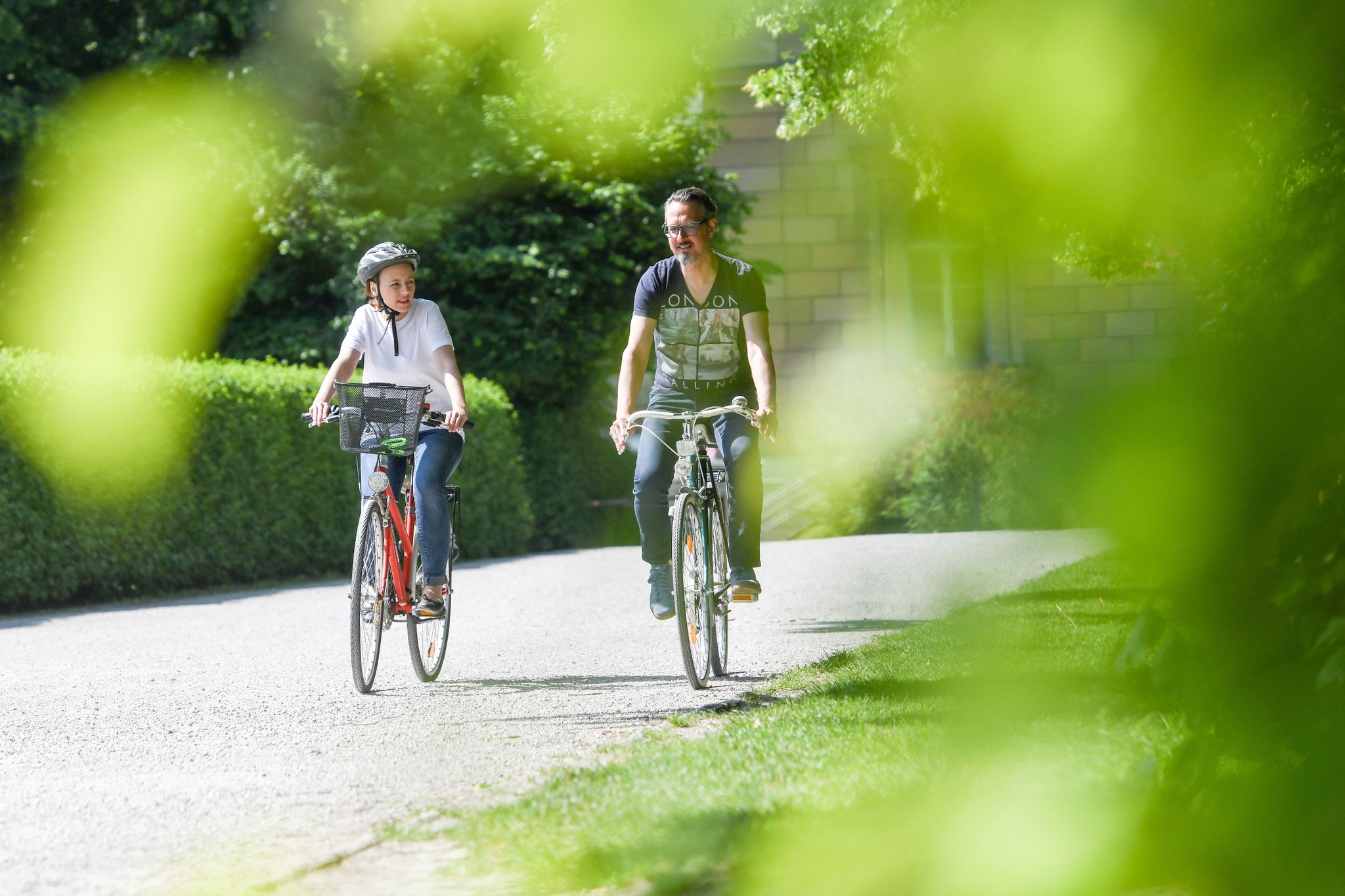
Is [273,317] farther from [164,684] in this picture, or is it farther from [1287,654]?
[1287,654]

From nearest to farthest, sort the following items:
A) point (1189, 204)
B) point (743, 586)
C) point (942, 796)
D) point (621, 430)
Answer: point (1189, 204) → point (942, 796) → point (621, 430) → point (743, 586)

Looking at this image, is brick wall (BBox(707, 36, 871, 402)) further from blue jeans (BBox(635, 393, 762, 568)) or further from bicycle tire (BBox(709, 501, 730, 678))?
blue jeans (BBox(635, 393, 762, 568))

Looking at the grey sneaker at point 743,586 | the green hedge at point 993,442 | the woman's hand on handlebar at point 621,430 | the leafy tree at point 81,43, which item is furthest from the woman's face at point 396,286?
the leafy tree at point 81,43

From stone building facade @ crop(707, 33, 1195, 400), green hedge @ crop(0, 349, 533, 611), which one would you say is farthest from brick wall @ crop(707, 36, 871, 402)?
green hedge @ crop(0, 349, 533, 611)

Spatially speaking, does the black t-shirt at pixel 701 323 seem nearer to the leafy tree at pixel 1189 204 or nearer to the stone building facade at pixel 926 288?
the stone building facade at pixel 926 288

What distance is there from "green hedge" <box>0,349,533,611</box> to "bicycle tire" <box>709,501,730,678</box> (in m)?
6.01

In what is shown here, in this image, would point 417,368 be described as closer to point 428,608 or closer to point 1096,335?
point 428,608

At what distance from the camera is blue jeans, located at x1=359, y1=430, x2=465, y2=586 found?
19.9ft

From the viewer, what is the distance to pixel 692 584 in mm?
5695

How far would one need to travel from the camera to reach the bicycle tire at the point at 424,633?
6102 mm

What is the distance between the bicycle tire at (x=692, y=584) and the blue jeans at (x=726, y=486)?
0.92 feet

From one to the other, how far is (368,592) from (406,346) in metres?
0.97

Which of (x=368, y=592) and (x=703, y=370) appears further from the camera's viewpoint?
(x=703, y=370)

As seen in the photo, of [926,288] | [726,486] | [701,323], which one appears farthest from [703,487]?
[926,288]
